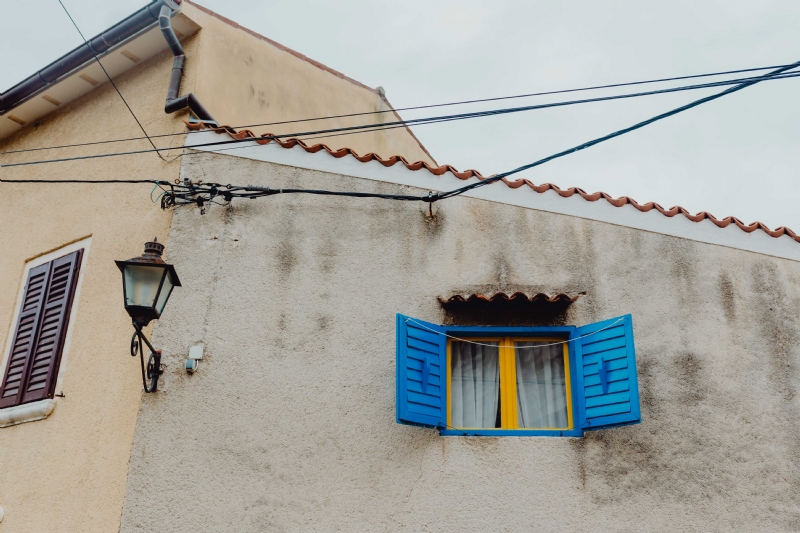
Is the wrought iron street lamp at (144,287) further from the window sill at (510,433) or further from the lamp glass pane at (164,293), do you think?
the window sill at (510,433)

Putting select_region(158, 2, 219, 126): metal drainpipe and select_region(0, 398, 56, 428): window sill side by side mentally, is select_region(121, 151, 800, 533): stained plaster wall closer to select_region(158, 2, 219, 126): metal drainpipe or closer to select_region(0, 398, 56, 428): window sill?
select_region(158, 2, 219, 126): metal drainpipe

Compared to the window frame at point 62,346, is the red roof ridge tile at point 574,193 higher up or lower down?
higher up

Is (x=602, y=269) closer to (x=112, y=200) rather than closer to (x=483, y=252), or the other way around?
(x=483, y=252)

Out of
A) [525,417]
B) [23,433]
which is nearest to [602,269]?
[525,417]

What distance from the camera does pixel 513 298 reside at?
21.0ft

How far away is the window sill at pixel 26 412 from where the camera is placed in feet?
22.5

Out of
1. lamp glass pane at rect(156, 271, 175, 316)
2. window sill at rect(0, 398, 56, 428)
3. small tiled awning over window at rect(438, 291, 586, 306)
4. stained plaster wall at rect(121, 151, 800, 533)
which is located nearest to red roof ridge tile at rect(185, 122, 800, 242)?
stained plaster wall at rect(121, 151, 800, 533)

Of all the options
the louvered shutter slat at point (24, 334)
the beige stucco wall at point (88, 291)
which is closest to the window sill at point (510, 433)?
the beige stucco wall at point (88, 291)

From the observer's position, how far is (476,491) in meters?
6.07

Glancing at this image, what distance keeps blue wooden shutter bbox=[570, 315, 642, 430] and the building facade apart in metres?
3.58

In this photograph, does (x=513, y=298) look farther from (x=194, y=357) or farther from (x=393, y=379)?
(x=194, y=357)

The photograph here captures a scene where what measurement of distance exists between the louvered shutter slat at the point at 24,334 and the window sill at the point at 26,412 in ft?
0.38

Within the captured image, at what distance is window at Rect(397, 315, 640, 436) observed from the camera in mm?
6082

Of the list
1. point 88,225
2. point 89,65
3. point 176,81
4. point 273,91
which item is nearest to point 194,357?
point 88,225
